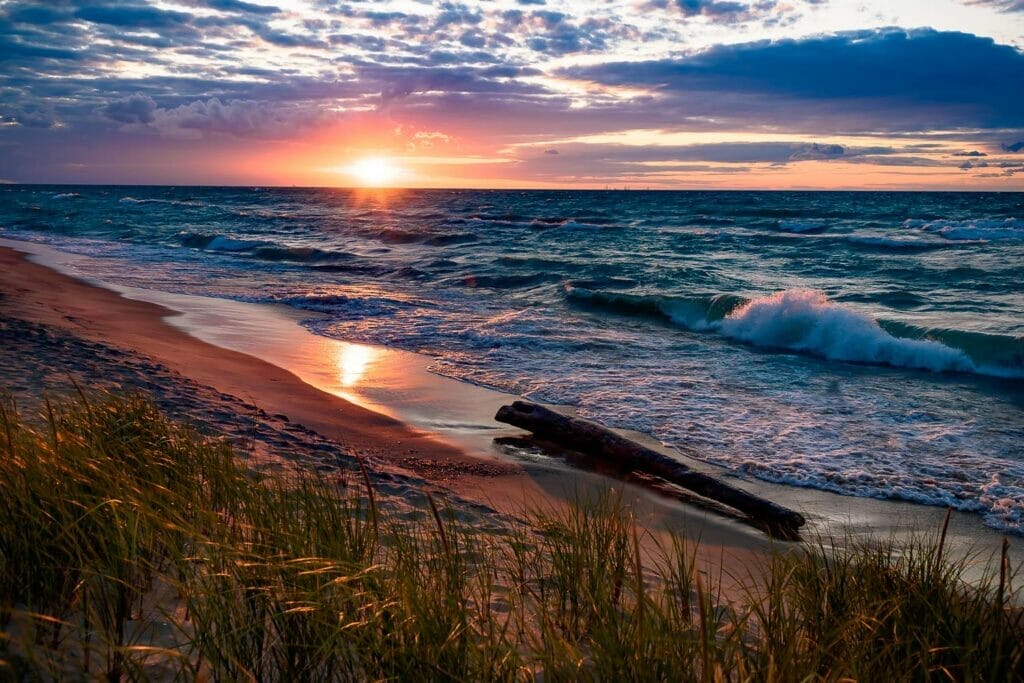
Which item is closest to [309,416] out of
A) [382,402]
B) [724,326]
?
[382,402]

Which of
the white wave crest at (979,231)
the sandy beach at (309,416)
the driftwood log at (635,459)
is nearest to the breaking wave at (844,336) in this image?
the sandy beach at (309,416)

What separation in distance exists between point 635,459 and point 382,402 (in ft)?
10.9

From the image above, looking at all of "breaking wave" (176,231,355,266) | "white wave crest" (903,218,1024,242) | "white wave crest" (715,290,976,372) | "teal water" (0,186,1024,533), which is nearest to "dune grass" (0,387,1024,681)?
"teal water" (0,186,1024,533)

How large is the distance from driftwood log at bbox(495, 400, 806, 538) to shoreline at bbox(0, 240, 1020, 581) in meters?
0.15

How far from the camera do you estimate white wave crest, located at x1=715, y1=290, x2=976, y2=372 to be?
1191cm

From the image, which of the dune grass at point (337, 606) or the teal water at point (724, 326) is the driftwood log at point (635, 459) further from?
the dune grass at point (337, 606)

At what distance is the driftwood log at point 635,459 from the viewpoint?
5082 millimetres

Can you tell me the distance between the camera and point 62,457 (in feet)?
9.32

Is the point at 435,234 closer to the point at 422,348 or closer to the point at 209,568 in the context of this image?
the point at 422,348

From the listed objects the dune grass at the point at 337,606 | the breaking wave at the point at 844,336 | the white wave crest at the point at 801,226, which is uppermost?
the white wave crest at the point at 801,226

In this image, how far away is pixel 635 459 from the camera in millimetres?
6078

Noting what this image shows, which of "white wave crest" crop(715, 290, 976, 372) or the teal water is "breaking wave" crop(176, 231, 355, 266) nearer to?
the teal water

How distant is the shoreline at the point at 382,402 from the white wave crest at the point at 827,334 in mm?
6523

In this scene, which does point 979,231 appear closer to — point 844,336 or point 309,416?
point 844,336
